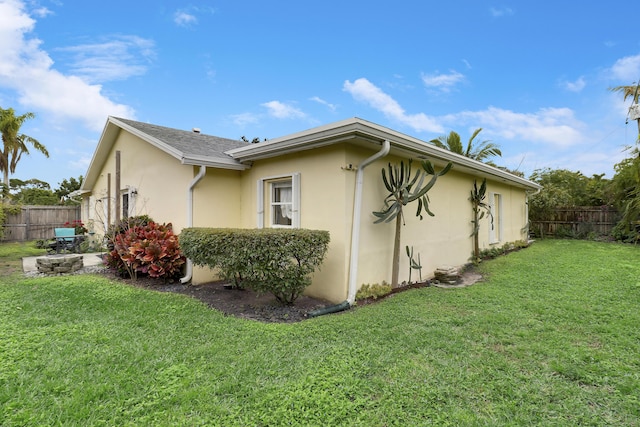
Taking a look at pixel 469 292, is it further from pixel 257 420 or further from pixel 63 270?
pixel 63 270

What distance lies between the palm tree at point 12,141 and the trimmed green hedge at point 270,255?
25.4 meters

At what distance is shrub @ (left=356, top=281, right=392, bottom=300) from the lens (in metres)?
5.42

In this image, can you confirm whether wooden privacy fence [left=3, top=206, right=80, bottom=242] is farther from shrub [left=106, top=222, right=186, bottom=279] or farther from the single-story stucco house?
shrub [left=106, top=222, right=186, bottom=279]

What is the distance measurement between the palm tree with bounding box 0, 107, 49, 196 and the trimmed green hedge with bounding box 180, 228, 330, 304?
25.4m

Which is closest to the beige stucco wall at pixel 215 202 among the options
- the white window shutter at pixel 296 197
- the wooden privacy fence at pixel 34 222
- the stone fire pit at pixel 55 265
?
the white window shutter at pixel 296 197

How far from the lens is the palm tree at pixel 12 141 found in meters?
22.1

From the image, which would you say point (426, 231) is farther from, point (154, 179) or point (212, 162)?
point (154, 179)

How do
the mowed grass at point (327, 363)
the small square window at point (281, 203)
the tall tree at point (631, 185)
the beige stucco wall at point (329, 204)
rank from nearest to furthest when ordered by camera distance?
1. the mowed grass at point (327, 363)
2. the beige stucco wall at point (329, 204)
3. the small square window at point (281, 203)
4. the tall tree at point (631, 185)

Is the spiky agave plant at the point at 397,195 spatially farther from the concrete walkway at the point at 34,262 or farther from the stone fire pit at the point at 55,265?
the concrete walkway at the point at 34,262

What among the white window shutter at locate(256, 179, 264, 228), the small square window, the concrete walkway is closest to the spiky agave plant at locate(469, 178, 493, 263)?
the small square window

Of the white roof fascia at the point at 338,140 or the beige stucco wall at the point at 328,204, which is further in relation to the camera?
the beige stucco wall at the point at 328,204

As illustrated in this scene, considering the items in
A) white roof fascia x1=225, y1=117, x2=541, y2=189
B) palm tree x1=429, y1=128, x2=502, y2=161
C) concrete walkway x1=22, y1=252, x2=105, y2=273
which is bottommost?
concrete walkway x1=22, y1=252, x2=105, y2=273

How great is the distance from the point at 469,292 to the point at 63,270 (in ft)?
31.5

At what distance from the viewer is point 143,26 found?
26.6 feet
